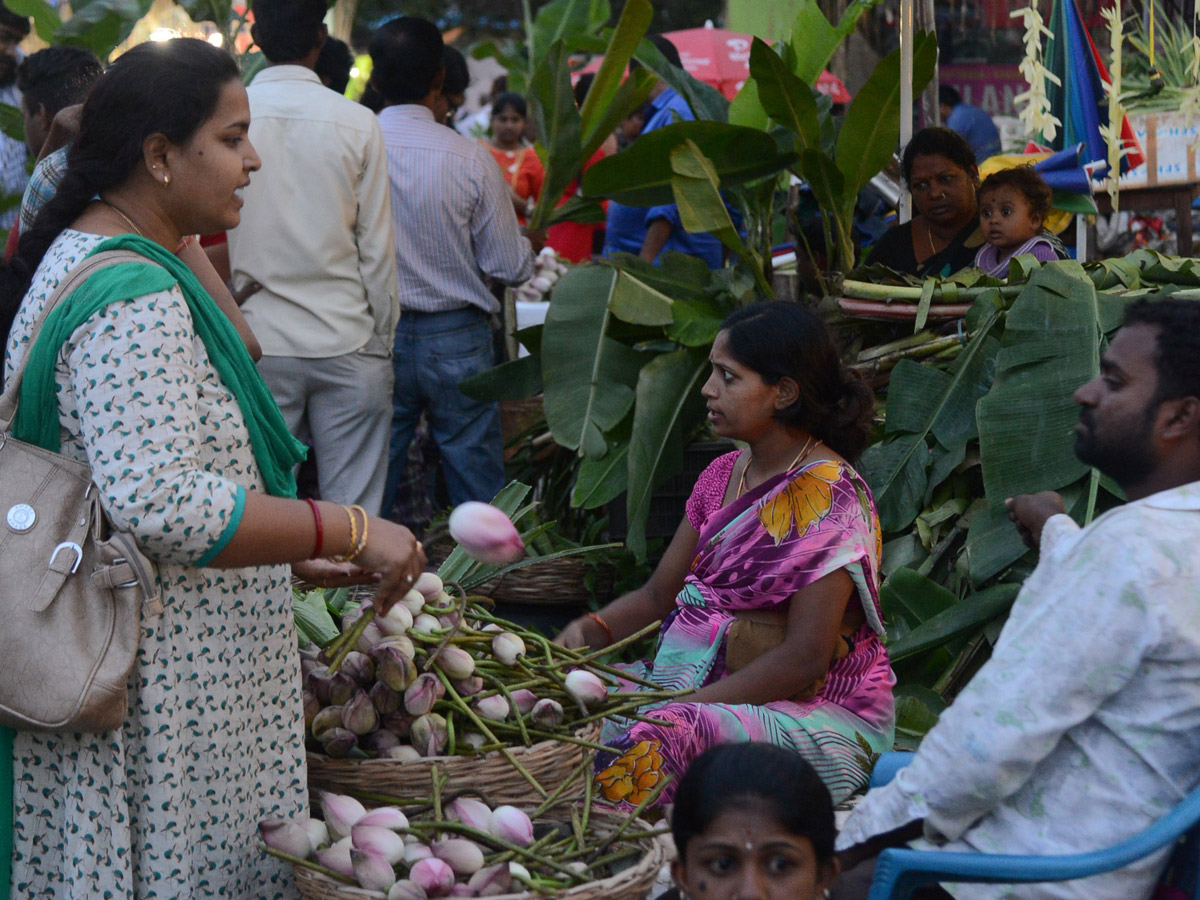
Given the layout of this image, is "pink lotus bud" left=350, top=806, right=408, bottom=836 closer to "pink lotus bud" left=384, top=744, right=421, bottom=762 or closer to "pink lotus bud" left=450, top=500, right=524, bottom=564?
"pink lotus bud" left=384, top=744, right=421, bottom=762

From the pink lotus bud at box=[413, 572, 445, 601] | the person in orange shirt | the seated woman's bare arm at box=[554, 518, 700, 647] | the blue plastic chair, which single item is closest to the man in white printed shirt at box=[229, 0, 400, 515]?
the seated woman's bare arm at box=[554, 518, 700, 647]

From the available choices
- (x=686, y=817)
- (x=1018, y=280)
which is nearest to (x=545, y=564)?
(x=1018, y=280)

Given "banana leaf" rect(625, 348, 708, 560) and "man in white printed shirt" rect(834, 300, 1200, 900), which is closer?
"man in white printed shirt" rect(834, 300, 1200, 900)

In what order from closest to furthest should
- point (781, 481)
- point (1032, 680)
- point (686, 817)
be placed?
point (1032, 680)
point (686, 817)
point (781, 481)

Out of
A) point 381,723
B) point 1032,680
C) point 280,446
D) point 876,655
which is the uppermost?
point 280,446

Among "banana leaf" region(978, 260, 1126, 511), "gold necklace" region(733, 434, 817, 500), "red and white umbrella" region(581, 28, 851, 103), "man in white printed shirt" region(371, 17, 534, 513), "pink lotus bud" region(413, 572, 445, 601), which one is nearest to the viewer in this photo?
"pink lotus bud" region(413, 572, 445, 601)

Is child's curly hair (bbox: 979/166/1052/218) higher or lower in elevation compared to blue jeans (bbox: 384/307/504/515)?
higher

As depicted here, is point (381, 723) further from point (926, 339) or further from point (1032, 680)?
point (926, 339)

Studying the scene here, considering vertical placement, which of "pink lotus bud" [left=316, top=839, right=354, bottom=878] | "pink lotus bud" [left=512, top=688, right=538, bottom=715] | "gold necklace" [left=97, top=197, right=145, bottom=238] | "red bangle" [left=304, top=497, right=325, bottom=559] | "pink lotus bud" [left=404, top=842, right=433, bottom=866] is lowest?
"pink lotus bud" [left=512, top=688, right=538, bottom=715]

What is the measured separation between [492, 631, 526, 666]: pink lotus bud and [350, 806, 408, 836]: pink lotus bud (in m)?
0.42

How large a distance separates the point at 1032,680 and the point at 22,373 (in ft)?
4.67

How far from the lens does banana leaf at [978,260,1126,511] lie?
3.33 metres

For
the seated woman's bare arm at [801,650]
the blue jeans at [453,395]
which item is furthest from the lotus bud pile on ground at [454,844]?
the blue jeans at [453,395]

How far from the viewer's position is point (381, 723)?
2195 mm
